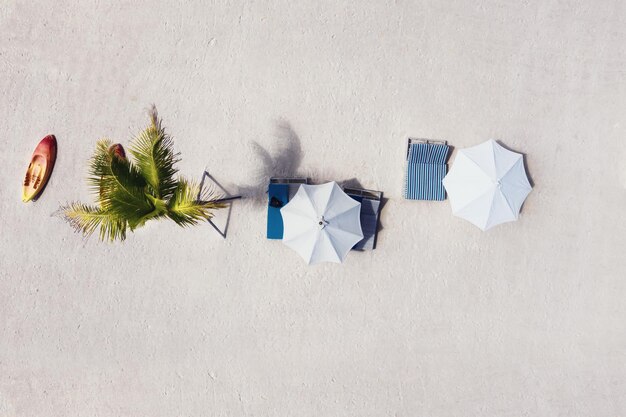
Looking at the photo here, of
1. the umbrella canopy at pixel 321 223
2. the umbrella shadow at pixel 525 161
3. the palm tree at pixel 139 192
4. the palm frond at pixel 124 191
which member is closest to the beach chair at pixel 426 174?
the umbrella shadow at pixel 525 161

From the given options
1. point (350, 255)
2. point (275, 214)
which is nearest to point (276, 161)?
point (275, 214)

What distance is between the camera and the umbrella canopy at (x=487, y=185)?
6.66 metres

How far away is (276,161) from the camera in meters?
7.42

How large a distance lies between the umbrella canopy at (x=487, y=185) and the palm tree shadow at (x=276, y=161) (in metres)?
2.68

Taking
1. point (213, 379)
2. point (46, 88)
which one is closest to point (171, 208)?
point (213, 379)

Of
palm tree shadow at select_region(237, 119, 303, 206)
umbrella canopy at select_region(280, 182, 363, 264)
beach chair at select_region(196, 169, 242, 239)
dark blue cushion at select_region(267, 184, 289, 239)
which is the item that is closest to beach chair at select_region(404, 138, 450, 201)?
umbrella canopy at select_region(280, 182, 363, 264)

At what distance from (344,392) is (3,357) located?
631 centimetres

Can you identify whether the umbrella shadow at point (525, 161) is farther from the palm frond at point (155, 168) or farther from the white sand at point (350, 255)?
the palm frond at point (155, 168)

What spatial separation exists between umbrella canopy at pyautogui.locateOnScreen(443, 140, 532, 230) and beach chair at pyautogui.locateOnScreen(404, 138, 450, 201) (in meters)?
0.29

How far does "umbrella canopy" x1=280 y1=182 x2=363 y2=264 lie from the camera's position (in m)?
6.46

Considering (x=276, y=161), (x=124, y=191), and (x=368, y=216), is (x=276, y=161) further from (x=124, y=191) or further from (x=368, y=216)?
(x=124, y=191)

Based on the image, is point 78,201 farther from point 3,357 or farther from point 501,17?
point 501,17

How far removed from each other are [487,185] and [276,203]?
3469mm

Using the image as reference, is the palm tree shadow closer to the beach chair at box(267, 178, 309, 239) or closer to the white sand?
the white sand
